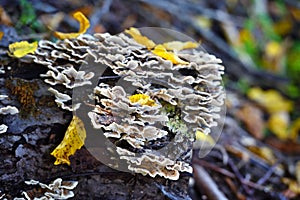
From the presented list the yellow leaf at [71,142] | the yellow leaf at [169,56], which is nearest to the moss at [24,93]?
the yellow leaf at [71,142]

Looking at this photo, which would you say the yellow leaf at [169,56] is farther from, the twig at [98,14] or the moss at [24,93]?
the twig at [98,14]

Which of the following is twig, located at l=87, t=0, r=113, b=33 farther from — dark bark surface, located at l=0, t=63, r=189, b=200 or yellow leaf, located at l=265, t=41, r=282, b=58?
yellow leaf, located at l=265, t=41, r=282, b=58

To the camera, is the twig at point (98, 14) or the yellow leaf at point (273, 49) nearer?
the twig at point (98, 14)

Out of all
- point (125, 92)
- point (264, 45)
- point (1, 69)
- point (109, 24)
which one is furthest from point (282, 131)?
point (1, 69)

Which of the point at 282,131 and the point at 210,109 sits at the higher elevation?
the point at 210,109

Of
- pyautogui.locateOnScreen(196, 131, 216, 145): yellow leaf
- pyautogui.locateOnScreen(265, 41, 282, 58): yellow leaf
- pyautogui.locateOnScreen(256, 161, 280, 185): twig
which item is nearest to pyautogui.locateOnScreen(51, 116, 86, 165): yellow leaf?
pyautogui.locateOnScreen(196, 131, 216, 145): yellow leaf

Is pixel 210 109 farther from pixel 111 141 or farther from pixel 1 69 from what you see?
pixel 1 69
